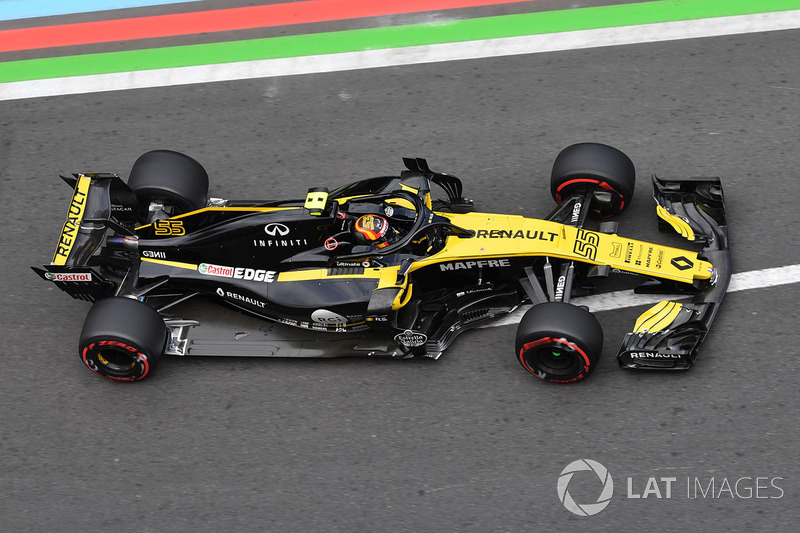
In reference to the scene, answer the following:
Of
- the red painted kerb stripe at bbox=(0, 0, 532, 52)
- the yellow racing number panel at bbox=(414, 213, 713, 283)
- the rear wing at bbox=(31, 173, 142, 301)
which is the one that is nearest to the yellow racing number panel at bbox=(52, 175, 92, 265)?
the rear wing at bbox=(31, 173, 142, 301)

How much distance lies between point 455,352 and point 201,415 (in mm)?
2253

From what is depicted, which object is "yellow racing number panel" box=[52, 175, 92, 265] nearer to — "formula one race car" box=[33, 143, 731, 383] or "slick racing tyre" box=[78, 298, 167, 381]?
"formula one race car" box=[33, 143, 731, 383]

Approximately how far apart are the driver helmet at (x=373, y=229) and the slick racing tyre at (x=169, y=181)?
6.20ft

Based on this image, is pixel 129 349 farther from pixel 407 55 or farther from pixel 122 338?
pixel 407 55

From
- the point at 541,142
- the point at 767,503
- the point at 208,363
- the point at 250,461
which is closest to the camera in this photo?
the point at 767,503

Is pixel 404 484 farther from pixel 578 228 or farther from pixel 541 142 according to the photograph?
pixel 541 142

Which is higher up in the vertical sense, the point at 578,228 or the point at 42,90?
the point at 42,90

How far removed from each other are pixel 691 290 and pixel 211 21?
6.88 m

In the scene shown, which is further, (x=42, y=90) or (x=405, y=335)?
Result: (x=42, y=90)

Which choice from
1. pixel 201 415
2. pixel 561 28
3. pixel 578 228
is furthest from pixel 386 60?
pixel 201 415

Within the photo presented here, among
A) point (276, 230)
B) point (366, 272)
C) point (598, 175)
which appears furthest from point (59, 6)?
point (598, 175)

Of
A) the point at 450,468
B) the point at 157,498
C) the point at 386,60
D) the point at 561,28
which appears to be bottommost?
the point at 157,498

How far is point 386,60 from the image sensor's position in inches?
462

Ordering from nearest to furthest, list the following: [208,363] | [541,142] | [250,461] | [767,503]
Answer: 1. [767,503]
2. [250,461]
3. [208,363]
4. [541,142]
